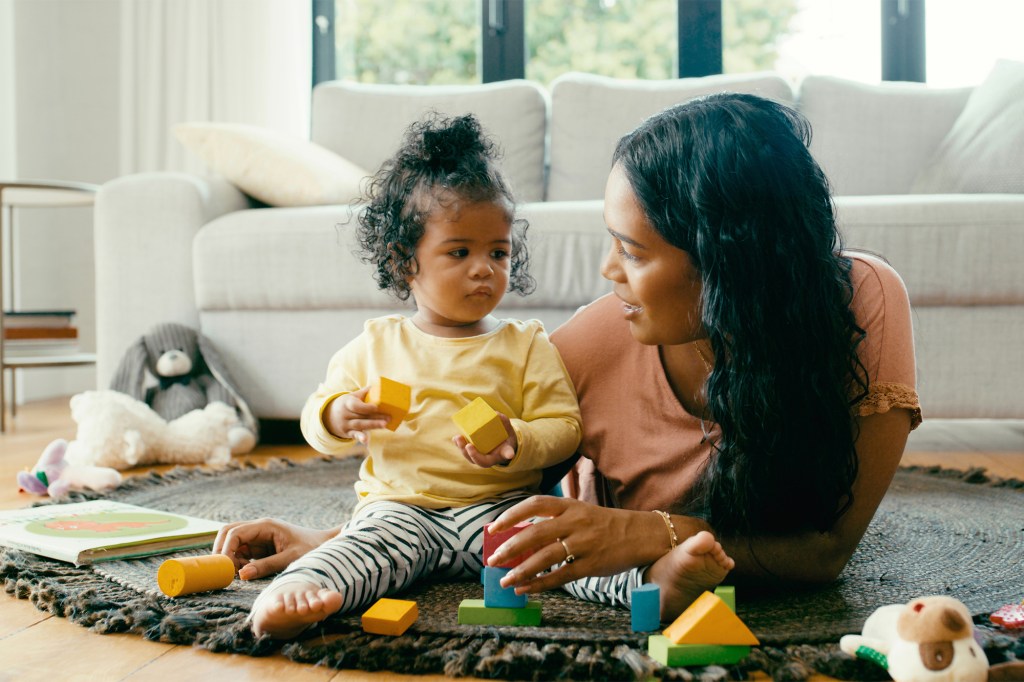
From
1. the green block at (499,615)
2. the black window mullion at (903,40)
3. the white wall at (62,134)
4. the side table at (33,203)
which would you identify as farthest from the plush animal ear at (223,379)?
the black window mullion at (903,40)

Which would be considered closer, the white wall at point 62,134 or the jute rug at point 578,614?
the jute rug at point 578,614

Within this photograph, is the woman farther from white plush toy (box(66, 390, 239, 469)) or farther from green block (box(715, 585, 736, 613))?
white plush toy (box(66, 390, 239, 469))

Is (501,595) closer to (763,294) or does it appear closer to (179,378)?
(763,294)

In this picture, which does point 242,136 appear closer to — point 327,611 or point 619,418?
point 619,418

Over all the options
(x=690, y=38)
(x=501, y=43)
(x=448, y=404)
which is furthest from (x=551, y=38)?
(x=448, y=404)

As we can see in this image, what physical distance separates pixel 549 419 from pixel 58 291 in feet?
10.8

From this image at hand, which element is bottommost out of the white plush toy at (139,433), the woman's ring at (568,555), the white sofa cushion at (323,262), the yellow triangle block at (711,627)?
the white plush toy at (139,433)

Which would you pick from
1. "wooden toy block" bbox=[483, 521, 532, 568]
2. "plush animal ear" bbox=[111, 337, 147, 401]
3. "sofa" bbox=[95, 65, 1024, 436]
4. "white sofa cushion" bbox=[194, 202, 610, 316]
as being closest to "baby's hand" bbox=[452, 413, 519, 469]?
"wooden toy block" bbox=[483, 521, 532, 568]

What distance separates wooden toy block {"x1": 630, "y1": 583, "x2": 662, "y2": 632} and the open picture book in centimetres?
68

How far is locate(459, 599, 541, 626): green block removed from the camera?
3.18 ft

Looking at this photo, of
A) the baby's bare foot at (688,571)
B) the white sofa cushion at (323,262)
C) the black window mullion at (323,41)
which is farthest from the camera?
the black window mullion at (323,41)

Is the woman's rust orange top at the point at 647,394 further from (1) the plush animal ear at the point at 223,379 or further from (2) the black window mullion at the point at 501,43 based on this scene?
(2) the black window mullion at the point at 501,43

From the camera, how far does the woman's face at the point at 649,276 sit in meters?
1.00

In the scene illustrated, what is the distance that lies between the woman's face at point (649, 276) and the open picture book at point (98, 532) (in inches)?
28.1
